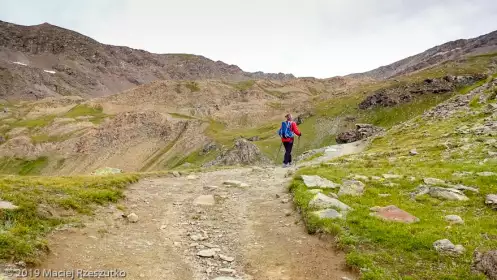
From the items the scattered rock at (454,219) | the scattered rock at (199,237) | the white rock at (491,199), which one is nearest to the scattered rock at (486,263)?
the scattered rock at (454,219)

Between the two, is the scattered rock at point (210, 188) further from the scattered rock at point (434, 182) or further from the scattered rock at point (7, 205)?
the scattered rock at point (434, 182)

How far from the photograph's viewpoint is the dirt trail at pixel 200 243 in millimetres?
12859

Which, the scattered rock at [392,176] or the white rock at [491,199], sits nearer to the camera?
the white rock at [491,199]

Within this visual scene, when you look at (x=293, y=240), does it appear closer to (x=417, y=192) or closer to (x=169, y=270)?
(x=169, y=270)

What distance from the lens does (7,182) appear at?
19047 mm

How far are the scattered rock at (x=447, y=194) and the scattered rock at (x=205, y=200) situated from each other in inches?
454

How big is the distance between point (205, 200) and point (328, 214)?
801 cm

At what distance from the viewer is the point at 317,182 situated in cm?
2266

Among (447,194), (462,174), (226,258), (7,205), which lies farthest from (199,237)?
(462,174)

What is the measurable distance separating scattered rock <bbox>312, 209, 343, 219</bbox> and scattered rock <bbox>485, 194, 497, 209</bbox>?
656 centimetres

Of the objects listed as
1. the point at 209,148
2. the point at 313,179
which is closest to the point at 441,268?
the point at 313,179

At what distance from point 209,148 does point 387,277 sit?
532ft

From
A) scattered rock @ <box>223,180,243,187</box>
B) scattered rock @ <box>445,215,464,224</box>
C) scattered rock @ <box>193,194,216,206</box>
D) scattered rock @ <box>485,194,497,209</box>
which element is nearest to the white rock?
scattered rock @ <box>485,194,497,209</box>

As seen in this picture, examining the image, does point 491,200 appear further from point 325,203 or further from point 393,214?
point 325,203
